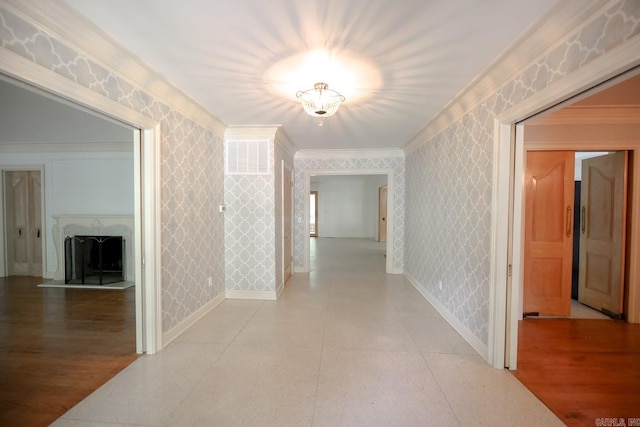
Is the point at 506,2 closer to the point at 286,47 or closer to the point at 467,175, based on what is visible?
the point at 286,47

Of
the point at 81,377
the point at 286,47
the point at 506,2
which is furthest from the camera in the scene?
the point at 81,377

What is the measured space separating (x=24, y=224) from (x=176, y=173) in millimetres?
4988

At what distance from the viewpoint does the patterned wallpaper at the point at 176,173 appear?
4.85 ft

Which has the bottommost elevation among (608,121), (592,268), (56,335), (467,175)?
(56,335)

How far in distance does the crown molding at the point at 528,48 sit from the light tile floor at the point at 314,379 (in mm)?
2334

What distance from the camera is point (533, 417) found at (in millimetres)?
1699

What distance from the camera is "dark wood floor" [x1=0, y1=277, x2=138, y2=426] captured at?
6.07 ft

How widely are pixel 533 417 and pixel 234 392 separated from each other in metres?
1.99

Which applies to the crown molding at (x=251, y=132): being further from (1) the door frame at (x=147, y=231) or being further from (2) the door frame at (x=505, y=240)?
(2) the door frame at (x=505, y=240)

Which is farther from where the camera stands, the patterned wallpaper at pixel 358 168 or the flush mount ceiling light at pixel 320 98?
the patterned wallpaper at pixel 358 168

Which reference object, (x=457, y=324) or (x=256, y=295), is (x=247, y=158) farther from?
(x=457, y=324)

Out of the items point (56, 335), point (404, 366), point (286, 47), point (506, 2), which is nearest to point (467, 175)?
point (506, 2)

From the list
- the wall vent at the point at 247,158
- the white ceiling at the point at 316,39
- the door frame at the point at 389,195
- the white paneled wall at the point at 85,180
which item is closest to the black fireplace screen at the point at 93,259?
the white paneled wall at the point at 85,180

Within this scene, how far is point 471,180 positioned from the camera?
8.71ft
